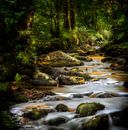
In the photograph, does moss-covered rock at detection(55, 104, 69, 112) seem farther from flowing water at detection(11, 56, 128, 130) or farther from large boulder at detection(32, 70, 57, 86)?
large boulder at detection(32, 70, 57, 86)

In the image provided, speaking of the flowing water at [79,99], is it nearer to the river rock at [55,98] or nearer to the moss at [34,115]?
the river rock at [55,98]

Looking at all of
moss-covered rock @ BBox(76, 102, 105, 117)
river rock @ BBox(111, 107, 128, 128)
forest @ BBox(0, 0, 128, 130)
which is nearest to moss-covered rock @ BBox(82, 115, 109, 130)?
forest @ BBox(0, 0, 128, 130)

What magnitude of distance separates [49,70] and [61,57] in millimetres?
3140

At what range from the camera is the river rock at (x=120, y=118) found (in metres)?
8.76

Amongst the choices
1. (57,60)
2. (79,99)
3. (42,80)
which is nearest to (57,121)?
(79,99)

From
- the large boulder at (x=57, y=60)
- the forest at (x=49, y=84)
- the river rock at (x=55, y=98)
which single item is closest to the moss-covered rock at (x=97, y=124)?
the forest at (x=49, y=84)

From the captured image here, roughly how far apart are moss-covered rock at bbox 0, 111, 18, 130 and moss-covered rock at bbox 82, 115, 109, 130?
5.40 ft

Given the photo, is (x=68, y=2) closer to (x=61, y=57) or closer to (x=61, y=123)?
(x=61, y=57)

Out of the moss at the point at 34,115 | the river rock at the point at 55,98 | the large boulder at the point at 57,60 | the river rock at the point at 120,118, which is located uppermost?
the large boulder at the point at 57,60

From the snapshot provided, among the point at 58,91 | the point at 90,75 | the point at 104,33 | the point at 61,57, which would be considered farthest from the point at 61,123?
the point at 104,33

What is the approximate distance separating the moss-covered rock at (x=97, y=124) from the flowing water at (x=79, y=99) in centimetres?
24

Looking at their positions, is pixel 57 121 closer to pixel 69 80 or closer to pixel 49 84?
pixel 49 84

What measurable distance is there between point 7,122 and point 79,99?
3.31 meters

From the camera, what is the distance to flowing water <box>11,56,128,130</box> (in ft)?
28.5
